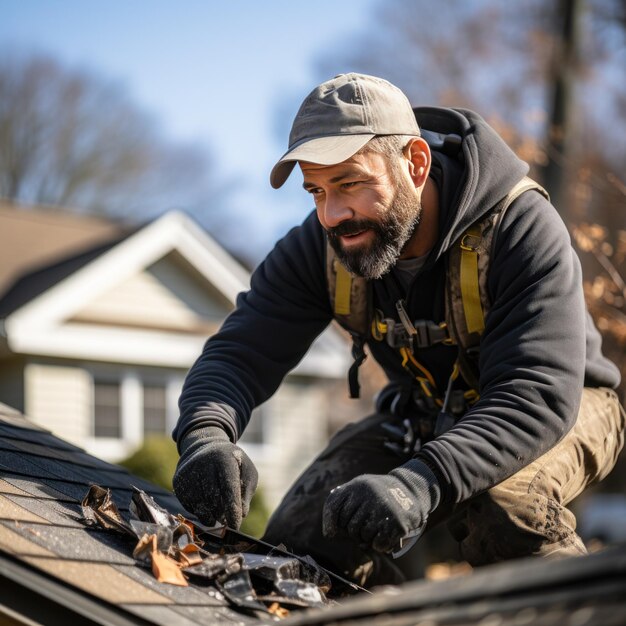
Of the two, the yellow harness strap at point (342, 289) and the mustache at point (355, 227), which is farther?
the yellow harness strap at point (342, 289)

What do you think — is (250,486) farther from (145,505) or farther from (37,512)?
(37,512)

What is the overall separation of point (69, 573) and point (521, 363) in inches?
58.9

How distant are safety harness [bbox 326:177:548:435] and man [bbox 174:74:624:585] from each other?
1cm

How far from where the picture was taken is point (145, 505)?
3141mm

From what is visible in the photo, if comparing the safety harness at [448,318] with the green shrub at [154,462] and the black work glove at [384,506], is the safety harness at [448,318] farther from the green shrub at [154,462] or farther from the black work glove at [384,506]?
the green shrub at [154,462]

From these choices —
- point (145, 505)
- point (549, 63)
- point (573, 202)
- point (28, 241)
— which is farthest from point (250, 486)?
point (28, 241)

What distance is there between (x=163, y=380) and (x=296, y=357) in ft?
41.3

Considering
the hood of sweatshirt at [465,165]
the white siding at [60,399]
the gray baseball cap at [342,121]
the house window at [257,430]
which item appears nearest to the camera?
the gray baseball cap at [342,121]

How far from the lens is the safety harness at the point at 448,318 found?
3.53 metres

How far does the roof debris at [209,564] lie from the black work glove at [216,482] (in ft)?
0.47

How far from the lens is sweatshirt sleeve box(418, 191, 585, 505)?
3.10 meters

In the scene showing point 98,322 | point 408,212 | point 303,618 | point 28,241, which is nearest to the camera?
point 303,618

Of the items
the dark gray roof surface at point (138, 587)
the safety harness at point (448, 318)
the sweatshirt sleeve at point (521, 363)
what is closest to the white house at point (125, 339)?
the safety harness at point (448, 318)

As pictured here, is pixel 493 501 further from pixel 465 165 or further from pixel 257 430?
pixel 257 430
